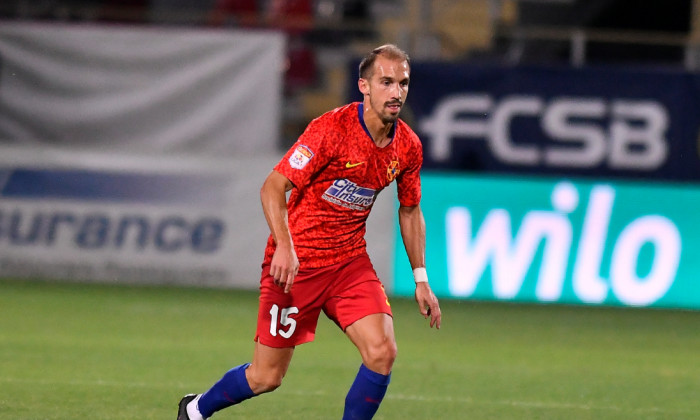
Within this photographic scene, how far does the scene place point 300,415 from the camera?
655 cm

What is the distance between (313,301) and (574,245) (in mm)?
7373

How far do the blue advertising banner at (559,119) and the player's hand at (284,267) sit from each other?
8.41m

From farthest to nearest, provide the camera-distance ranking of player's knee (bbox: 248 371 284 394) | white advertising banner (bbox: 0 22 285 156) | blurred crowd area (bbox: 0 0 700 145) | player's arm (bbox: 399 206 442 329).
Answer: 1. blurred crowd area (bbox: 0 0 700 145)
2. white advertising banner (bbox: 0 22 285 156)
3. player's arm (bbox: 399 206 442 329)
4. player's knee (bbox: 248 371 284 394)

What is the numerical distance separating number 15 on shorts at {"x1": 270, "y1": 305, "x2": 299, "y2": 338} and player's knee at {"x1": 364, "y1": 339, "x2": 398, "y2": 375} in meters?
0.37

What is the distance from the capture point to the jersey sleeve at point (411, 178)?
18.3 ft

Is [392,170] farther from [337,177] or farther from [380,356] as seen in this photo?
[380,356]

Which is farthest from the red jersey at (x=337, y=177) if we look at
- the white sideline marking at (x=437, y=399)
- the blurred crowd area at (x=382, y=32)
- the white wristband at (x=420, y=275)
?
the blurred crowd area at (x=382, y=32)

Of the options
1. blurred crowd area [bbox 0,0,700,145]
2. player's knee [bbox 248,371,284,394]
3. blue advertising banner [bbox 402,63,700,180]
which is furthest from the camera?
blurred crowd area [bbox 0,0,700,145]

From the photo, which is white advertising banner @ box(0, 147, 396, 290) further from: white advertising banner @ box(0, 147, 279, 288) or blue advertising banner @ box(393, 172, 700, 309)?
blue advertising banner @ box(393, 172, 700, 309)

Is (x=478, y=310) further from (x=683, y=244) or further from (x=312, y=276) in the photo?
(x=312, y=276)

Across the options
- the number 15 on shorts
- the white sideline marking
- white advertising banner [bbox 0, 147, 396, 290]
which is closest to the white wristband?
the number 15 on shorts

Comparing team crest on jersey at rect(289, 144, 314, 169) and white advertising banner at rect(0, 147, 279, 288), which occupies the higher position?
team crest on jersey at rect(289, 144, 314, 169)

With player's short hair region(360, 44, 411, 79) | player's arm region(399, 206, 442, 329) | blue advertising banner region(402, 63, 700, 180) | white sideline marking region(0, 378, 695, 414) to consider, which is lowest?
white sideline marking region(0, 378, 695, 414)

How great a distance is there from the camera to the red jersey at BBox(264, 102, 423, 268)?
5.25 m
